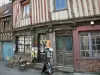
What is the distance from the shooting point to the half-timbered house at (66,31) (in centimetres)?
1023

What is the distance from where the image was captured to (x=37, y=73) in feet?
35.5

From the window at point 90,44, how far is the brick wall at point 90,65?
1.04 ft

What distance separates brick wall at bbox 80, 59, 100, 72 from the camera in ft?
32.6

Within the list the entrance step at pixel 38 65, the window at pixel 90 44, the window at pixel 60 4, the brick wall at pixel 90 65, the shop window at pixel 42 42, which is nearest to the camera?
the brick wall at pixel 90 65

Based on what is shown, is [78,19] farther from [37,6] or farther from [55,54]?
[37,6]

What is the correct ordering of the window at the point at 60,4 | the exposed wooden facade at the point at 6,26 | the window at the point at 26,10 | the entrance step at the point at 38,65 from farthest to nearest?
the exposed wooden facade at the point at 6,26 < the window at the point at 26,10 < the entrance step at the point at 38,65 < the window at the point at 60,4

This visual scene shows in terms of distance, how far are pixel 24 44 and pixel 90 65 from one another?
22.1ft

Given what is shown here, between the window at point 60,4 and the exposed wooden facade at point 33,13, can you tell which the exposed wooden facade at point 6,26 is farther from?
the window at point 60,4

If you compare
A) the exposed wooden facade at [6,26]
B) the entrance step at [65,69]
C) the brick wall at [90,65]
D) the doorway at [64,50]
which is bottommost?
the entrance step at [65,69]

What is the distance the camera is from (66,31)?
1141 cm

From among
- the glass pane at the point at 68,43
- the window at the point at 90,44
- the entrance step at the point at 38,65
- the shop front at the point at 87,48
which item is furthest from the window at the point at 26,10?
the window at the point at 90,44

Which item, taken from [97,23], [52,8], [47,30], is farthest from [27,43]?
[97,23]

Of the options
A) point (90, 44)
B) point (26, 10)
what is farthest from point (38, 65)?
point (26, 10)

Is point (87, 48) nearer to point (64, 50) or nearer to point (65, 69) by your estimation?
point (64, 50)
